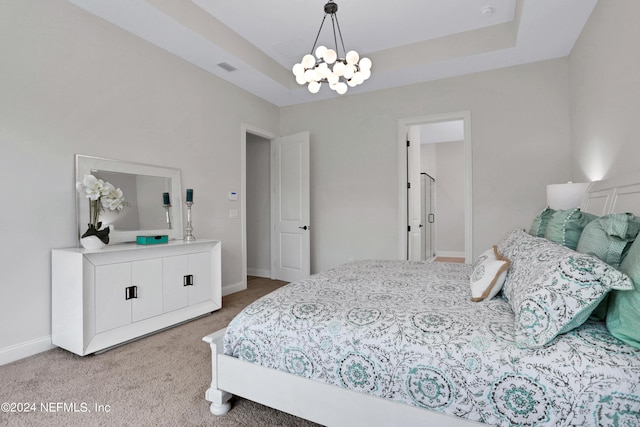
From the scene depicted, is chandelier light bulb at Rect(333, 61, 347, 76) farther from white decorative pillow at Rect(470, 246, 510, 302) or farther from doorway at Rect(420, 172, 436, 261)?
doorway at Rect(420, 172, 436, 261)

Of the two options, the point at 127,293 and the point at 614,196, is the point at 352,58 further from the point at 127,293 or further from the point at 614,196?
the point at 127,293

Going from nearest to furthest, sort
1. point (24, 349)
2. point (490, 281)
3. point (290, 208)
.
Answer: point (490, 281) → point (24, 349) → point (290, 208)

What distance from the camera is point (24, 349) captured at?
2.37 m

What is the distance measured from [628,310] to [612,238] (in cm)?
38

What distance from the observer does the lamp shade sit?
8.98ft

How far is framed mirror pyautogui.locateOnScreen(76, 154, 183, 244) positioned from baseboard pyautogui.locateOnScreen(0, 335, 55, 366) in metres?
0.82

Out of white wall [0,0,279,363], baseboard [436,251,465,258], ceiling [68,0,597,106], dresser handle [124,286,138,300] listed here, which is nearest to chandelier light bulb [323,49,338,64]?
ceiling [68,0,597,106]

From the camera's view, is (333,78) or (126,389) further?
(333,78)

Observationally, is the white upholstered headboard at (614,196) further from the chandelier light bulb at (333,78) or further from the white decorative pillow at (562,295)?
the chandelier light bulb at (333,78)

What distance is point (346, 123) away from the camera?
188 inches

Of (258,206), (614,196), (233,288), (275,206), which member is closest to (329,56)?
(614,196)

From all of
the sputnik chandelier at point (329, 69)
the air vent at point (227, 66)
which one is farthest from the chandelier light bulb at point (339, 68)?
the air vent at point (227, 66)

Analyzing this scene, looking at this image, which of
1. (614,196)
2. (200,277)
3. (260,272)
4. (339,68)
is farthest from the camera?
(260,272)

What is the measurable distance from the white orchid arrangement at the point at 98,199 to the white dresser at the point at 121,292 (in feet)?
0.60
